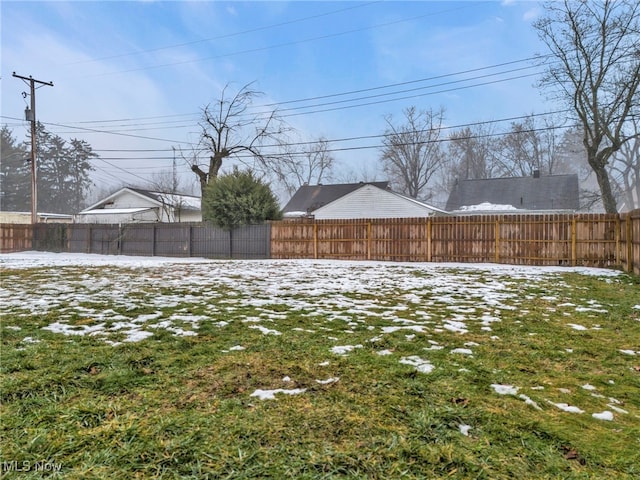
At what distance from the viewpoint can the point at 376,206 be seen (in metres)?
20.5

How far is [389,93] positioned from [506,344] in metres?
18.8

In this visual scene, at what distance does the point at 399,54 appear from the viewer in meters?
17.6

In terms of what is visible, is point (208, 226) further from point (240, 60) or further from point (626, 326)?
point (626, 326)

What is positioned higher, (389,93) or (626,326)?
(389,93)

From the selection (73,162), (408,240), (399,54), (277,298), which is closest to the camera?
(277,298)

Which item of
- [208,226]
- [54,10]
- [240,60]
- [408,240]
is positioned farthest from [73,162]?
[408,240]

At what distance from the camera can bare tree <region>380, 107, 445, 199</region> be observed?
33062mm

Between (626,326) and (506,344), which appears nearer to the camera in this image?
(506,344)

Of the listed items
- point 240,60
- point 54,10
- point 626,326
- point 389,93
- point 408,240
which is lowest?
point 626,326

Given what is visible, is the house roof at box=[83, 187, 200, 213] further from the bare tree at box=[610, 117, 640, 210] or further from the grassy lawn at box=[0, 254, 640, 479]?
the bare tree at box=[610, 117, 640, 210]

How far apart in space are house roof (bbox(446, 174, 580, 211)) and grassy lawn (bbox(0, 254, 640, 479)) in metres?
21.0

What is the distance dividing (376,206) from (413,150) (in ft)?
50.9

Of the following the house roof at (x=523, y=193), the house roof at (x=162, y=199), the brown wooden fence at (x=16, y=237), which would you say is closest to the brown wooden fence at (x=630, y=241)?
the house roof at (x=523, y=193)

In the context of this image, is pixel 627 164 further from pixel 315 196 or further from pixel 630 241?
pixel 630 241
